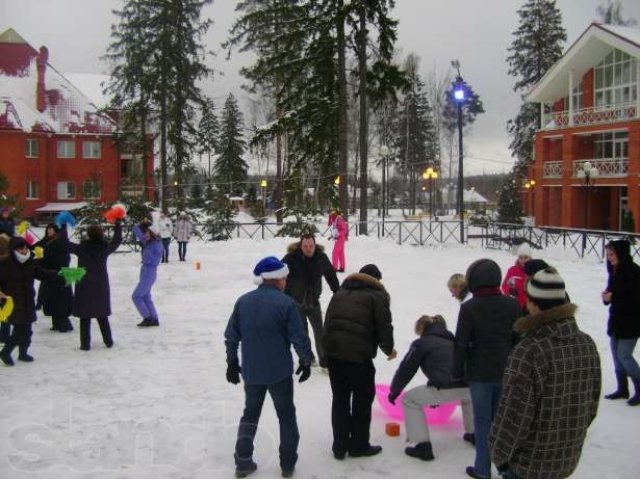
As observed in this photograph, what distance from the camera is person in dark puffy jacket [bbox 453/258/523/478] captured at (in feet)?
15.0

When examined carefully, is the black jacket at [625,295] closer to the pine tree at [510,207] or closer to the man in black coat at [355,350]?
the man in black coat at [355,350]

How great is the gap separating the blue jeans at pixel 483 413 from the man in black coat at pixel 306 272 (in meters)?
2.73

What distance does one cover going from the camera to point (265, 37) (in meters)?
33.7

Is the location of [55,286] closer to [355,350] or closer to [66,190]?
[355,350]

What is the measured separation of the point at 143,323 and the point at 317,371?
13.0 ft

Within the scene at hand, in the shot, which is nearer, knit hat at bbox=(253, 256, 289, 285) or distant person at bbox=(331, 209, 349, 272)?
knit hat at bbox=(253, 256, 289, 285)

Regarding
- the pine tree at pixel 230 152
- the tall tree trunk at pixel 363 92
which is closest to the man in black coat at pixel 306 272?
the tall tree trunk at pixel 363 92

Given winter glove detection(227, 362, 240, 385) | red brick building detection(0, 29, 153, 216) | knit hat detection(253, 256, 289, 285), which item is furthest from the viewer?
red brick building detection(0, 29, 153, 216)

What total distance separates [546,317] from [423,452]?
2.55 metres

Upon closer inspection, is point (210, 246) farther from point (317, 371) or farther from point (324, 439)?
point (324, 439)

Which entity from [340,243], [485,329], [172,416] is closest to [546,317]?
[485,329]

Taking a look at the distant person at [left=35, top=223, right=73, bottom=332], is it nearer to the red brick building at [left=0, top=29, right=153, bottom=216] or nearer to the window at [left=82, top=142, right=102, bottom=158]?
the red brick building at [left=0, top=29, right=153, bottom=216]

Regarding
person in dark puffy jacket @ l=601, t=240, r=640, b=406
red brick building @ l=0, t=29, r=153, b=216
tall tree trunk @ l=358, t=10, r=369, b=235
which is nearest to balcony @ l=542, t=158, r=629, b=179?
tall tree trunk @ l=358, t=10, r=369, b=235

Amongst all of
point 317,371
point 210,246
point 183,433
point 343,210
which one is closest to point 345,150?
point 343,210
